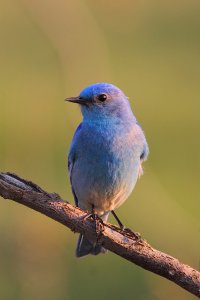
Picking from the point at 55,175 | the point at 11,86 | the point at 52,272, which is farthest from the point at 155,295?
the point at 11,86

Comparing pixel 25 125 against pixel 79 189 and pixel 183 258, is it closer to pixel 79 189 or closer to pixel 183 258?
pixel 183 258

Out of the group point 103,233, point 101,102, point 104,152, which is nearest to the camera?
point 103,233

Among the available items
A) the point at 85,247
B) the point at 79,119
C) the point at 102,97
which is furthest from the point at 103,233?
the point at 79,119

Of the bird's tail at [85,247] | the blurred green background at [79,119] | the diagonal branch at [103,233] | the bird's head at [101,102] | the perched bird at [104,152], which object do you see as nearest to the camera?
the diagonal branch at [103,233]

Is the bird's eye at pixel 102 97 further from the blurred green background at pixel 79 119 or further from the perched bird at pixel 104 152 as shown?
the blurred green background at pixel 79 119

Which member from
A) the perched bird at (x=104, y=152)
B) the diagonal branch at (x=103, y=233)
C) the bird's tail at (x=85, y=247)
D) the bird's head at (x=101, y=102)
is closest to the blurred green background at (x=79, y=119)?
the bird's tail at (x=85, y=247)

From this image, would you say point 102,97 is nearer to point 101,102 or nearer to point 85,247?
point 101,102

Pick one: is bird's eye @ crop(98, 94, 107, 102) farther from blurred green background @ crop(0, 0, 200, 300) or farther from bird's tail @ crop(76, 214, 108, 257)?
blurred green background @ crop(0, 0, 200, 300)
